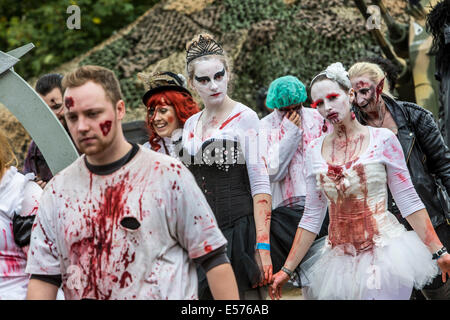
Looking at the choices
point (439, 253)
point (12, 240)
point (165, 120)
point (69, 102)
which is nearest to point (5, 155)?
point (12, 240)

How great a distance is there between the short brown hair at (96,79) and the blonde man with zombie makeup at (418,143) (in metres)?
2.13

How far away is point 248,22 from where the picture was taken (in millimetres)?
14953

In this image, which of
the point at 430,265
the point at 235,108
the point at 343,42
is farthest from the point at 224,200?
the point at 343,42

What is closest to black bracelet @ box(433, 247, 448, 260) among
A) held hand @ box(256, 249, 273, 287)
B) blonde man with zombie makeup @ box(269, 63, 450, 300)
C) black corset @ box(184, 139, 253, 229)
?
blonde man with zombie makeup @ box(269, 63, 450, 300)

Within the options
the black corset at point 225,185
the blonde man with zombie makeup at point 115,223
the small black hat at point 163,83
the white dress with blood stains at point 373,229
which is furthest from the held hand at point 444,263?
the small black hat at point 163,83

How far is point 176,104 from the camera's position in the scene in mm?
5359

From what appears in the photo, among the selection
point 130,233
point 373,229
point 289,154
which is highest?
point 289,154

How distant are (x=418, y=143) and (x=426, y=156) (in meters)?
0.10

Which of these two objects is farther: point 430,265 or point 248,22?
point 248,22

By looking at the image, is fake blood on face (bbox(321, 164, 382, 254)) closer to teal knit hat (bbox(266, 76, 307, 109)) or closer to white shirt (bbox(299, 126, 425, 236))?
white shirt (bbox(299, 126, 425, 236))

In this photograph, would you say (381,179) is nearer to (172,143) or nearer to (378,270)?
(378,270)

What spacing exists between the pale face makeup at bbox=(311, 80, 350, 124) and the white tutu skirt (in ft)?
2.28
